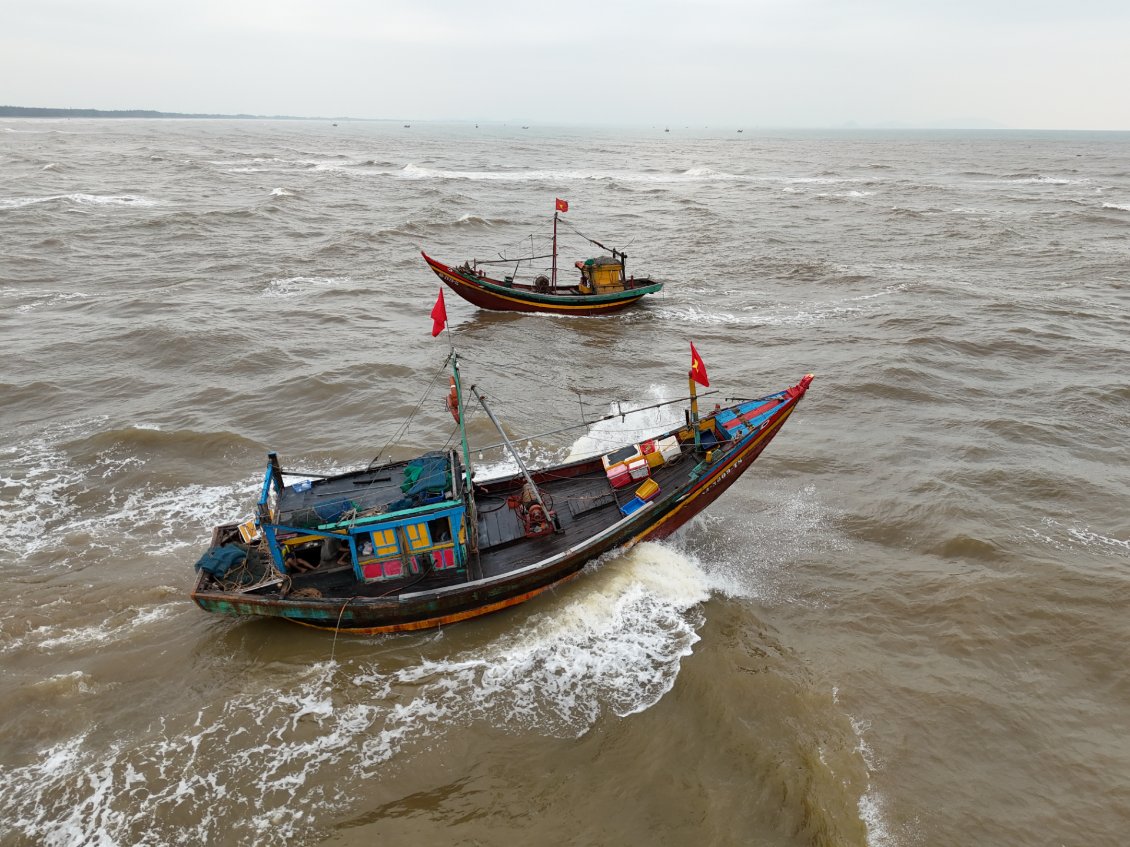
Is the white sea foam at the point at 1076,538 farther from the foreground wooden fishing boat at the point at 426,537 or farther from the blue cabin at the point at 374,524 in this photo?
the blue cabin at the point at 374,524

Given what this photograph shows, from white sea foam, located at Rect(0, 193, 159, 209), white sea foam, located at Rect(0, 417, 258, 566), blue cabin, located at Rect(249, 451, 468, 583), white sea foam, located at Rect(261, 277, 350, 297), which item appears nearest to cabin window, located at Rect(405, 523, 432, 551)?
blue cabin, located at Rect(249, 451, 468, 583)

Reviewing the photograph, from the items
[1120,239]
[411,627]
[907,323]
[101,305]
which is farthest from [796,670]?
[1120,239]

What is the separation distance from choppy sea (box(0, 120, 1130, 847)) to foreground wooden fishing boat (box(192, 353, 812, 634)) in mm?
944

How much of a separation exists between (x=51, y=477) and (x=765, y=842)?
18.6 meters

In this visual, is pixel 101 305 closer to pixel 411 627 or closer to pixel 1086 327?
pixel 411 627

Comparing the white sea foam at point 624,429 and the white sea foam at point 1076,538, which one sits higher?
the white sea foam at point 624,429

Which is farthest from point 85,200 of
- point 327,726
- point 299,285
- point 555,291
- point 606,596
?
point 606,596

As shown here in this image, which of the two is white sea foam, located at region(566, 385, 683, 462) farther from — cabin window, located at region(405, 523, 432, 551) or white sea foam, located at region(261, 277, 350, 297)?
white sea foam, located at region(261, 277, 350, 297)

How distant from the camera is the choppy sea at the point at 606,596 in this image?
31.2 feet

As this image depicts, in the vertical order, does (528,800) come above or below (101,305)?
below

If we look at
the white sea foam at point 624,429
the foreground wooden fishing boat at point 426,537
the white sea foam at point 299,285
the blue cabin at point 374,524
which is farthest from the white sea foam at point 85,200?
the blue cabin at point 374,524

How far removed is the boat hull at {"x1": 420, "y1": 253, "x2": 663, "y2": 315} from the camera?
101 ft

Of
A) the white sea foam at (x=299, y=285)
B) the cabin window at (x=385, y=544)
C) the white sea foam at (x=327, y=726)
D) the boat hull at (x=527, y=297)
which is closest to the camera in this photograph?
the white sea foam at (x=327, y=726)

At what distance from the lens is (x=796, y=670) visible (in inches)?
460
